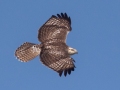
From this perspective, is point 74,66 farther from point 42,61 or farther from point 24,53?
point 24,53

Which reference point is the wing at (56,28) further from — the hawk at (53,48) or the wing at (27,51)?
the wing at (27,51)

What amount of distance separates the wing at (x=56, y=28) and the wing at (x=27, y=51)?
56cm

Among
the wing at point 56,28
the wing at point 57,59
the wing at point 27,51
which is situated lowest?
the wing at point 57,59

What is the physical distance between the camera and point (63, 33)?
2505 cm

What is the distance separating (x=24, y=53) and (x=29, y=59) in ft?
1.60

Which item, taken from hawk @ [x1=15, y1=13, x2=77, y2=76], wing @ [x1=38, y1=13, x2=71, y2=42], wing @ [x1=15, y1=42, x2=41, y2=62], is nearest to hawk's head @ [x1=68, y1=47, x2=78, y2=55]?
hawk @ [x1=15, y1=13, x2=77, y2=76]

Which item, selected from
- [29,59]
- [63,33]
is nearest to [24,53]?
[29,59]

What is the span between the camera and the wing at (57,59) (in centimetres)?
2200

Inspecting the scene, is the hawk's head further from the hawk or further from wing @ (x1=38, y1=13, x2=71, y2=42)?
wing @ (x1=38, y1=13, x2=71, y2=42)

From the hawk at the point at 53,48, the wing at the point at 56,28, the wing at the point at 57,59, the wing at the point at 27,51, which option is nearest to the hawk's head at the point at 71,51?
the hawk at the point at 53,48

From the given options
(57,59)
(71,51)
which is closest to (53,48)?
(71,51)

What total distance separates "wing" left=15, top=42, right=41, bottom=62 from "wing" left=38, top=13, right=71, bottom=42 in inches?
22.1

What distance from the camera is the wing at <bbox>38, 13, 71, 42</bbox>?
81.0ft

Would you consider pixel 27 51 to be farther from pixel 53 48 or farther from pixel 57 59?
pixel 57 59
